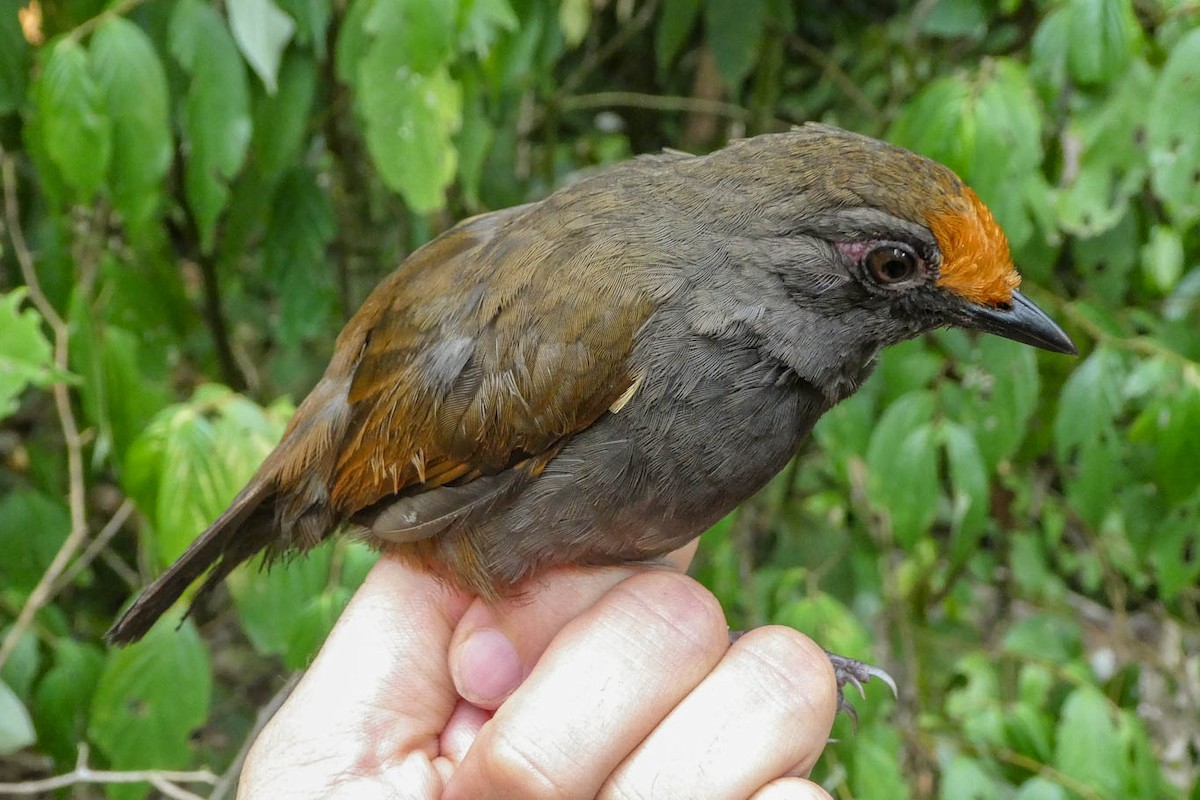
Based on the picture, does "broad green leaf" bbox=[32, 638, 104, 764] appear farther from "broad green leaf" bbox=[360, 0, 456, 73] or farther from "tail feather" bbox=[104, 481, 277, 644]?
"broad green leaf" bbox=[360, 0, 456, 73]

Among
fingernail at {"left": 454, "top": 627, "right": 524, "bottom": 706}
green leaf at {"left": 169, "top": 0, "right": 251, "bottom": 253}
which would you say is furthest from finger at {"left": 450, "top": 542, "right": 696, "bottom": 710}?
green leaf at {"left": 169, "top": 0, "right": 251, "bottom": 253}

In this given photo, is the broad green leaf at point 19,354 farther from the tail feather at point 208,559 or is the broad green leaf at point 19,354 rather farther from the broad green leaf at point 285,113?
the broad green leaf at point 285,113

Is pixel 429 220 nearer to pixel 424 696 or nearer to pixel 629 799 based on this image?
pixel 424 696

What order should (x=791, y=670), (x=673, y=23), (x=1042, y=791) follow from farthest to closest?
(x=673, y=23) → (x=1042, y=791) → (x=791, y=670)

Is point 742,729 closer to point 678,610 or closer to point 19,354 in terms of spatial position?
point 678,610

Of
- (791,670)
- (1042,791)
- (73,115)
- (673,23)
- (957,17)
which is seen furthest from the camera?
(673,23)

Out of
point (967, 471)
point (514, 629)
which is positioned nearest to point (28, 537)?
point (514, 629)

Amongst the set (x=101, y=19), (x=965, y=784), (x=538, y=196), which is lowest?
(x=965, y=784)
